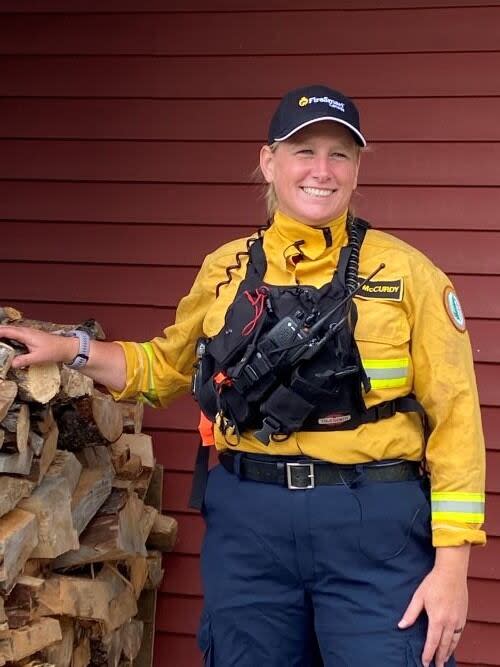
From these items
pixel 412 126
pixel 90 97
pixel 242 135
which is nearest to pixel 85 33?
pixel 90 97

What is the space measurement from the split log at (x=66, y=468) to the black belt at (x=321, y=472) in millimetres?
844

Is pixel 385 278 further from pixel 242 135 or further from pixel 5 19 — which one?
pixel 5 19

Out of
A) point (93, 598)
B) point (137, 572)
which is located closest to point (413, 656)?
point (93, 598)

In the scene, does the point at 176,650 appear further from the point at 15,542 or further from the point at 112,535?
the point at 15,542

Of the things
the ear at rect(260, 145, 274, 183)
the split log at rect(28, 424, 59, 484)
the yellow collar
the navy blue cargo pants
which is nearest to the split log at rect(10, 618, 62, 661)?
the split log at rect(28, 424, 59, 484)

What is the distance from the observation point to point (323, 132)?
2.51 metres

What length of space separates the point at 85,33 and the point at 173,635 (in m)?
2.13

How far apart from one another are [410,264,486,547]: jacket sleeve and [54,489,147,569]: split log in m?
1.18

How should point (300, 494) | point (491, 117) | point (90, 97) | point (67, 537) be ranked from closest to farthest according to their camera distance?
1. point (300, 494)
2. point (67, 537)
3. point (491, 117)
4. point (90, 97)

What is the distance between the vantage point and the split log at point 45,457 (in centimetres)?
297

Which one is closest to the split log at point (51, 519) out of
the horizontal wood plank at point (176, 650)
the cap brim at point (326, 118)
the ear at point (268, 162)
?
the horizontal wood plank at point (176, 650)

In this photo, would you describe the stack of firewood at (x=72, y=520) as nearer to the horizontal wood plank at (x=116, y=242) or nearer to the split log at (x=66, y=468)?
the split log at (x=66, y=468)

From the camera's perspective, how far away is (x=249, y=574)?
244 centimetres

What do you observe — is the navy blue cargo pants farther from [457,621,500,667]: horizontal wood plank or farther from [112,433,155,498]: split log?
[457,621,500,667]: horizontal wood plank
